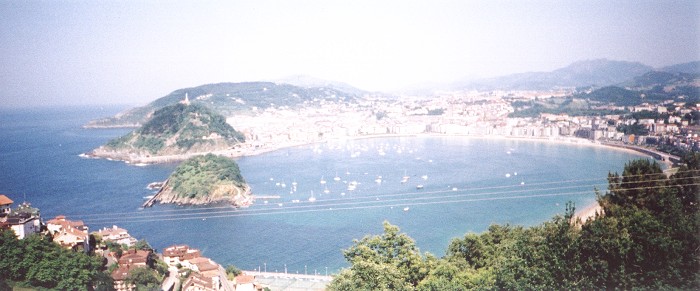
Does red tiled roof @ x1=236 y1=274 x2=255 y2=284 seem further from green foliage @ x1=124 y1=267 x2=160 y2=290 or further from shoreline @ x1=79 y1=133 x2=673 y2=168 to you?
shoreline @ x1=79 y1=133 x2=673 y2=168

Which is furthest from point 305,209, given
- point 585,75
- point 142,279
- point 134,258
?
point 585,75

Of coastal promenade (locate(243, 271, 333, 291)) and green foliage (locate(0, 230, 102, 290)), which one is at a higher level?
green foliage (locate(0, 230, 102, 290))

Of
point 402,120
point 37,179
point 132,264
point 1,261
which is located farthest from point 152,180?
point 402,120

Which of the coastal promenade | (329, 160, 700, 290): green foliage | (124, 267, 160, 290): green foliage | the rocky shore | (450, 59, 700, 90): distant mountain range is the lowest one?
the coastal promenade

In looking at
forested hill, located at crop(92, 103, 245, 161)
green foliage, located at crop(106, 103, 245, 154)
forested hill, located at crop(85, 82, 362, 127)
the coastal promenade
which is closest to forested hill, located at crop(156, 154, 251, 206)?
the coastal promenade

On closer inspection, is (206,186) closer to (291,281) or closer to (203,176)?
(203,176)

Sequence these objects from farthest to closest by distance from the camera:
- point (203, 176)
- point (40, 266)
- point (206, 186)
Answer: point (203, 176) → point (206, 186) → point (40, 266)

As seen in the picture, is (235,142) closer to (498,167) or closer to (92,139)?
(92,139)

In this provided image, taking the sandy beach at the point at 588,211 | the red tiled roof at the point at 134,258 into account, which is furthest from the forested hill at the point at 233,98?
the red tiled roof at the point at 134,258
